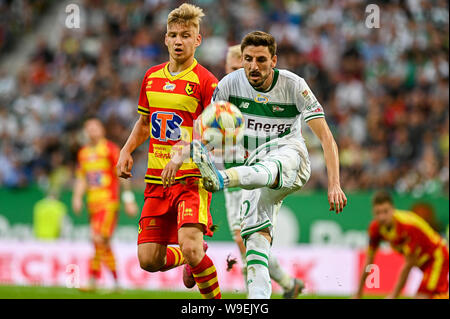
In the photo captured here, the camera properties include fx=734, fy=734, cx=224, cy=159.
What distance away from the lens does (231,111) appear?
5715 millimetres

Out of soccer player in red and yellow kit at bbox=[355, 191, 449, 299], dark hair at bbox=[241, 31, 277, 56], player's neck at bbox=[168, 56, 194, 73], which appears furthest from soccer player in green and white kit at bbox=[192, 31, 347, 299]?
soccer player in red and yellow kit at bbox=[355, 191, 449, 299]

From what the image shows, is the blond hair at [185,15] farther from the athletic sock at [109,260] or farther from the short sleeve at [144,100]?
the athletic sock at [109,260]

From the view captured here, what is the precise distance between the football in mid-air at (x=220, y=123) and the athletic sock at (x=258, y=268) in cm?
93

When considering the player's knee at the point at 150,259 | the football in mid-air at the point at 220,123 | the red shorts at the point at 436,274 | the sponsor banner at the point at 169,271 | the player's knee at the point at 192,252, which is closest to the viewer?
the football in mid-air at the point at 220,123

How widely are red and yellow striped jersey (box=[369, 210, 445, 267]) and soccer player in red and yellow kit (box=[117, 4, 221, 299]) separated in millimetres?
3015

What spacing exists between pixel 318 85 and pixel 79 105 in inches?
211

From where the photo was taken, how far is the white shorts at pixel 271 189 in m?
6.17

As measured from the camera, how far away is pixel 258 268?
5965 mm

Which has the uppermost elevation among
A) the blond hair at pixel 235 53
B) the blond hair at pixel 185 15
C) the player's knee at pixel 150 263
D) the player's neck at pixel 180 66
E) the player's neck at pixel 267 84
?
the blond hair at pixel 235 53

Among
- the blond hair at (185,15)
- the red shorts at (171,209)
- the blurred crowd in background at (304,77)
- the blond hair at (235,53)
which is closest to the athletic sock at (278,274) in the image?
the red shorts at (171,209)

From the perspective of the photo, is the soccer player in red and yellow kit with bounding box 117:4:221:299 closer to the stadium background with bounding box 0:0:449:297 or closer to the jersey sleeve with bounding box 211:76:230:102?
the jersey sleeve with bounding box 211:76:230:102

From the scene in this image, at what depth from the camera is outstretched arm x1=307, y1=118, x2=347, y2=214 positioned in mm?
5719

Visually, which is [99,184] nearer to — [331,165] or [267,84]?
[267,84]
